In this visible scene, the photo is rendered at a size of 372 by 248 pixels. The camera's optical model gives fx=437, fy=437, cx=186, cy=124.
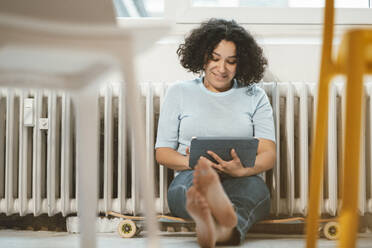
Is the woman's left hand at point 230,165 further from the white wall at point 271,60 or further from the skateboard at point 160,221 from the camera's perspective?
the white wall at point 271,60

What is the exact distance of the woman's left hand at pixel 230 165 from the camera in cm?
135

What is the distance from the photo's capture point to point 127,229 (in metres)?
1.59

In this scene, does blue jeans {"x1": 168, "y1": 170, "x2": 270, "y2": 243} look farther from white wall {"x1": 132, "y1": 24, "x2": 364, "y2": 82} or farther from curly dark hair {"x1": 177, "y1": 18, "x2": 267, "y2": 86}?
white wall {"x1": 132, "y1": 24, "x2": 364, "y2": 82}

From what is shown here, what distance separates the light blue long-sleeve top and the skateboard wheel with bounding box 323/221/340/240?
371 millimetres

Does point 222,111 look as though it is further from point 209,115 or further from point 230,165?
Answer: point 230,165

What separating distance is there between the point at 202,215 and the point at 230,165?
0.24m

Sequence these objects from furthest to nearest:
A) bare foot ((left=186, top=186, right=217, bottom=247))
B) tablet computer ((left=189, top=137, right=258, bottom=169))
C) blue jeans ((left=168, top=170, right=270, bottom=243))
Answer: blue jeans ((left=168, top=170, right=270, bottom=243)) < tablet computer ((left=189, top=137, right=258, bottom=169)) < bare foot ((left=186, top=186, right=217, bottom=247))

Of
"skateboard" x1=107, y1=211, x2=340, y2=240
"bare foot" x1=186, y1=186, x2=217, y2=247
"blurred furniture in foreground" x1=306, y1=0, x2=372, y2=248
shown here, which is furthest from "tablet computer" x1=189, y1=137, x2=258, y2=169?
"blurred furniture in foreground" x1=306, y1=0, x2=372, y2=248

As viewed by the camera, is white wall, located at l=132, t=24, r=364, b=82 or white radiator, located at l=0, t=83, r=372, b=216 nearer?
white radiator, located at l=0, t=83, r=372, b=216

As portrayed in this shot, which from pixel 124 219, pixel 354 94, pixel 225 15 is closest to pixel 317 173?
pixel 354 94

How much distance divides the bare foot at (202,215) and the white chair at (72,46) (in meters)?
0.40

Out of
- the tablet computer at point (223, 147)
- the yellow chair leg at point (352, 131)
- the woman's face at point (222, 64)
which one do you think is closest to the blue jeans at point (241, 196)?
the tablet computer at point (223, 147)

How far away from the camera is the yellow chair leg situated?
0.67 metres

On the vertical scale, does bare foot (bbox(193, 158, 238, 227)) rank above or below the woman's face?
below
